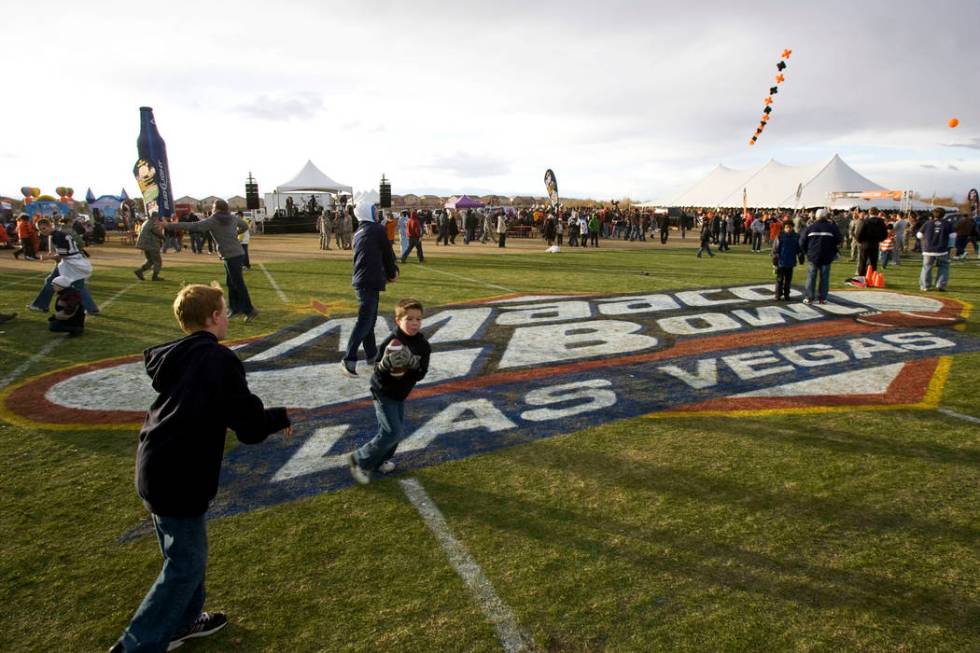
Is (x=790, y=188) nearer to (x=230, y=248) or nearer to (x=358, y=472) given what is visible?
(x=230, y=248)

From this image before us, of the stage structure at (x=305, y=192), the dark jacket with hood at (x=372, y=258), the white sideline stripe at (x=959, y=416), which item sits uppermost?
the stage structure at (x=305, y=192)

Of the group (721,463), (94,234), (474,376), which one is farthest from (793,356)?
(94,234)

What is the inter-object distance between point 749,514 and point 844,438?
6.15ft

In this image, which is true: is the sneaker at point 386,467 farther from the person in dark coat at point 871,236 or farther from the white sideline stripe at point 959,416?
the person in dark coat at point 871,236

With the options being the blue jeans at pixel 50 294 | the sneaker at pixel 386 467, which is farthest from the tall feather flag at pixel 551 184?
the sneaker at pixel 386 467

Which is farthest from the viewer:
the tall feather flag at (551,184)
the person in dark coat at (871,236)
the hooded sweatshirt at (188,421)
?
the tall feather flag at (551,184)

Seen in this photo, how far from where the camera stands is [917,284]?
47.9 ft

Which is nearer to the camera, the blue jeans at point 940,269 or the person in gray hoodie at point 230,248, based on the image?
the person in gray hoodie at point 230,248

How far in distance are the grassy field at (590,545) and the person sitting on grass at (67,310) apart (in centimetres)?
415

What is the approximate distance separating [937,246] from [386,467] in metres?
14.3

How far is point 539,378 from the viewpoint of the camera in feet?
22.4

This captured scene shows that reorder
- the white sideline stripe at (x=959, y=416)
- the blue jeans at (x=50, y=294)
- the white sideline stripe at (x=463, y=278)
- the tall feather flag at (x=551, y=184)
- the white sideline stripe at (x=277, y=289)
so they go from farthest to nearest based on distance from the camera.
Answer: the tall feather flag at (x=551, y=184) < the white sideline stripe at (x=463, y=278) < the white sideline stripe at (x=277, y=289) < the blue jeans at (x=50, y=294) < the white sideline stripe at (x=959, y=416)

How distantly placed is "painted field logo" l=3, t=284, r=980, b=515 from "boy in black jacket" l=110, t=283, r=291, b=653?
4.42 ft

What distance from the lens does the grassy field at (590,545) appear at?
2830 mm
